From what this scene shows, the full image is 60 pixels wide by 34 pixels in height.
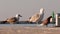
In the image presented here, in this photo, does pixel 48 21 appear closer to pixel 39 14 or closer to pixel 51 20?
pixel 51 20

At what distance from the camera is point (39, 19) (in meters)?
19.1

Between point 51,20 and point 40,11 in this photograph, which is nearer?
point 51,20

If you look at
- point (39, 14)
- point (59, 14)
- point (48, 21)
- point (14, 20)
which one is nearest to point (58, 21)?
point (59, 14)

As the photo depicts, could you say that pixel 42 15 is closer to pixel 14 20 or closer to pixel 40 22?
pixel 40 22

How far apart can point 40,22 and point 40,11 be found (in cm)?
214

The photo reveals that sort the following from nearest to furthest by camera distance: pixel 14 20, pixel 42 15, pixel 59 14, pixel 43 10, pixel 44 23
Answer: pixel 59 14 < pixel 44 23 < pixel 42 15 < pixel 43 10 < pixel 14 20

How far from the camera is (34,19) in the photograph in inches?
782

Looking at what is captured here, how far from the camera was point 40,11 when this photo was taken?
832 inches

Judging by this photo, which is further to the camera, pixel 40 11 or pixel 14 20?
pixel 14 20

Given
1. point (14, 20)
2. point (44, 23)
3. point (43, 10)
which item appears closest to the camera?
point (44, 23)

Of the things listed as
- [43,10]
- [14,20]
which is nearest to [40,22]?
[43,10]

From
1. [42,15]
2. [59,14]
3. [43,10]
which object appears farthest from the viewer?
[43,10]

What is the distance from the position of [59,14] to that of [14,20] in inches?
344

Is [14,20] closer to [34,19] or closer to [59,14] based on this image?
[34,19]
